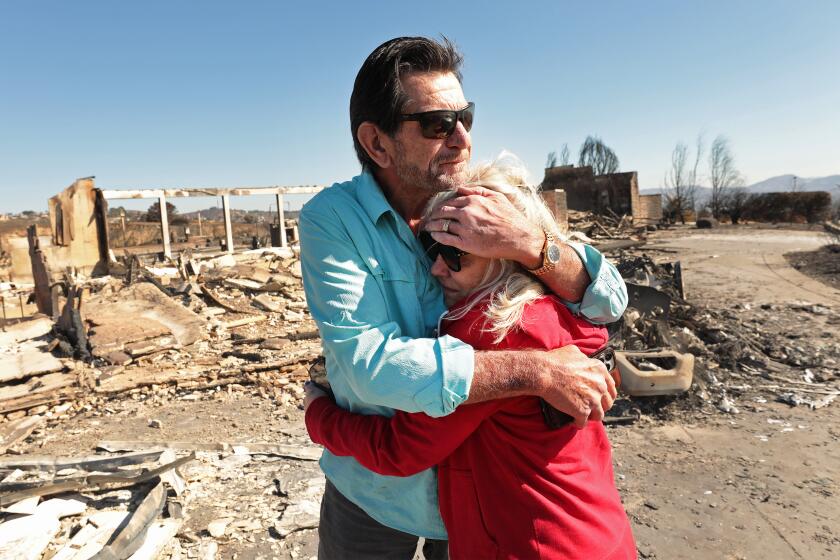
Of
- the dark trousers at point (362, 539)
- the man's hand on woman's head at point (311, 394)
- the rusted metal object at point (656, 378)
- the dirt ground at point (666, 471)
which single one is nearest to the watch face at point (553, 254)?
the man's hand on woman's head at point (311, 394)

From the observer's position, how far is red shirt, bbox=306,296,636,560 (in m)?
1.27

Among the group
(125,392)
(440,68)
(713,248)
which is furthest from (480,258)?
(713,248)

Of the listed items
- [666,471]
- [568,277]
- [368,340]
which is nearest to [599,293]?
[568,277]

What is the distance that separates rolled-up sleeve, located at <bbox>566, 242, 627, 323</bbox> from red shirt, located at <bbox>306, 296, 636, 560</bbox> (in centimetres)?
9

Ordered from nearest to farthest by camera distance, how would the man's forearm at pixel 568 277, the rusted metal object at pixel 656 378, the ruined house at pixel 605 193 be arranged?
the man's forearm at pixel 568 277 → the rusted metal object at pixel 656 378 → the ruined house at pixel 605 193

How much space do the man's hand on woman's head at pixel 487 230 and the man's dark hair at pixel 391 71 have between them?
1.21 feet

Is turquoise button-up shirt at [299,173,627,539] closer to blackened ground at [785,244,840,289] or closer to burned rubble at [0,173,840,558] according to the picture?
burned rubble at [0,173,840,558]

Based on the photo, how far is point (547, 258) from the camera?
1.42 metres

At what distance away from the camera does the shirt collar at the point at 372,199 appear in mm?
1542

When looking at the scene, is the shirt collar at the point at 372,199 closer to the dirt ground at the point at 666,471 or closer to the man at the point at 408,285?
the man at the point at 408,285

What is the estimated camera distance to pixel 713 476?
175 inches

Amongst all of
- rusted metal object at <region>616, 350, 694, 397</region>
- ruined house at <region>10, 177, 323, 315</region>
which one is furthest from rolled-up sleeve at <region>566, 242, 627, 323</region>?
ruined house at <region>10, 177, 323, 315</region>

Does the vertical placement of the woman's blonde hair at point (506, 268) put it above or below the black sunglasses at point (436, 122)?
below

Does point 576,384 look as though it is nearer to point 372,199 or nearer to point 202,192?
point 372,199
